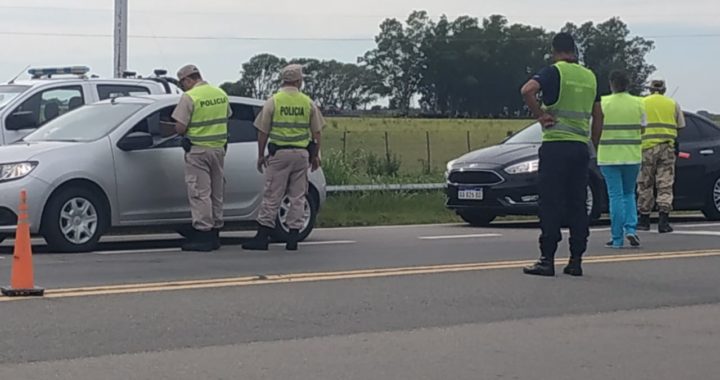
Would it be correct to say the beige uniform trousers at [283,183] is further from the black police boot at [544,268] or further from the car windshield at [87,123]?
the black police boot at [544,268]

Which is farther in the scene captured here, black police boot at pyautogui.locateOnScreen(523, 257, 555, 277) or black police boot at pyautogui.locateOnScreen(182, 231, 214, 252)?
black police boot at pyautogui.locateOnScreen(182, 231, 214, 252)

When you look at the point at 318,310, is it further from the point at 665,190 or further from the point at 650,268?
the point at 665,190

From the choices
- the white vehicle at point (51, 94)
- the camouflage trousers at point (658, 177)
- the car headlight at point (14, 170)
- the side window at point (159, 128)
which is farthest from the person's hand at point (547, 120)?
the white vehicle at point (51, 94)

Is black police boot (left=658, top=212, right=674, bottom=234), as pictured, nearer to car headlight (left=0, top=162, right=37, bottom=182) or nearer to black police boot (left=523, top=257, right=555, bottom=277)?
black police boot (left=523, top=257, right=555, bottom=277)

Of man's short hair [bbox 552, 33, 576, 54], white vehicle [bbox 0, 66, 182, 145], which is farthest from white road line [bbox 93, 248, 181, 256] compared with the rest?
man's short hair [bbox 552, 33, 576, 54]

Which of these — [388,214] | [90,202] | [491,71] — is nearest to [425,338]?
[90,202]

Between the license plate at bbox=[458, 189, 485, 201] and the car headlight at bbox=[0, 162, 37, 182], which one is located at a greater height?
the car headlight at bbox=[0, 162, 37, 182]

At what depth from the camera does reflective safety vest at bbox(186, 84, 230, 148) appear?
11.9 metres

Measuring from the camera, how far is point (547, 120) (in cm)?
1008

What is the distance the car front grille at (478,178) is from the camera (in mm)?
15727

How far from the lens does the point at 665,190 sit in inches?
582

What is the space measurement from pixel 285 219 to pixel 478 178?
4062 mm

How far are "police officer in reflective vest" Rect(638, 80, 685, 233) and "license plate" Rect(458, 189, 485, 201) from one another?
1970mm

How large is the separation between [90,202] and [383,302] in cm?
393
